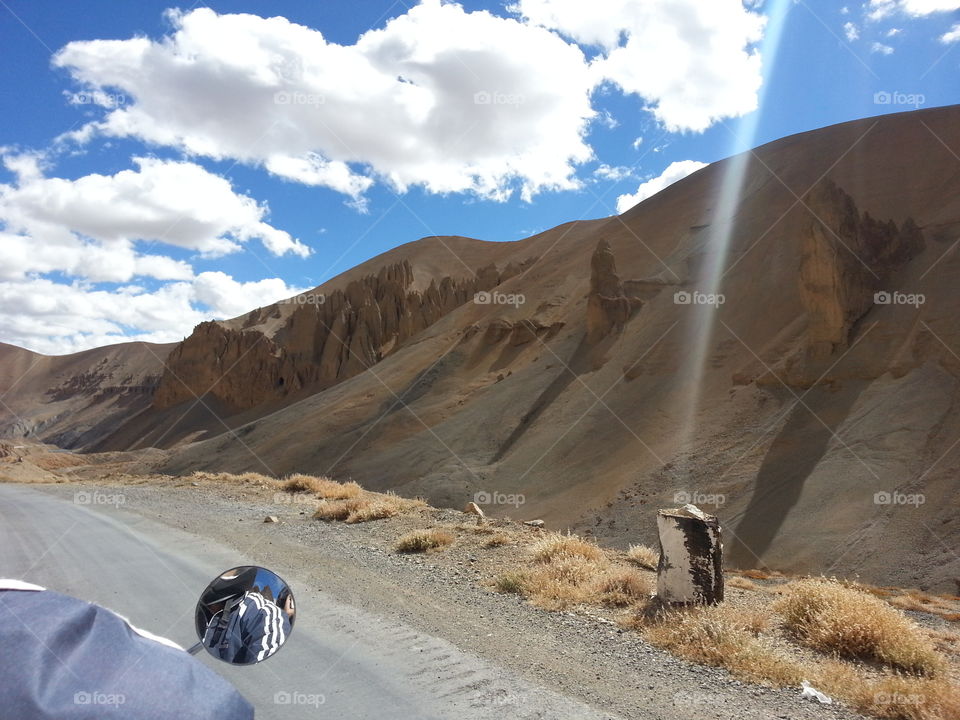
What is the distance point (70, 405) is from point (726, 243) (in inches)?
5503

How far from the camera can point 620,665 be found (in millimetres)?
5652

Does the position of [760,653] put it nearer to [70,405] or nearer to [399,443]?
[399,443]

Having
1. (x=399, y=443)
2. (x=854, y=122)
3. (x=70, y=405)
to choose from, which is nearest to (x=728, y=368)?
(x=399, y=443)

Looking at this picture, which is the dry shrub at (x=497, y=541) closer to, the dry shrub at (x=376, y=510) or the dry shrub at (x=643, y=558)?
the dry shrub at (x=643, y=558)
